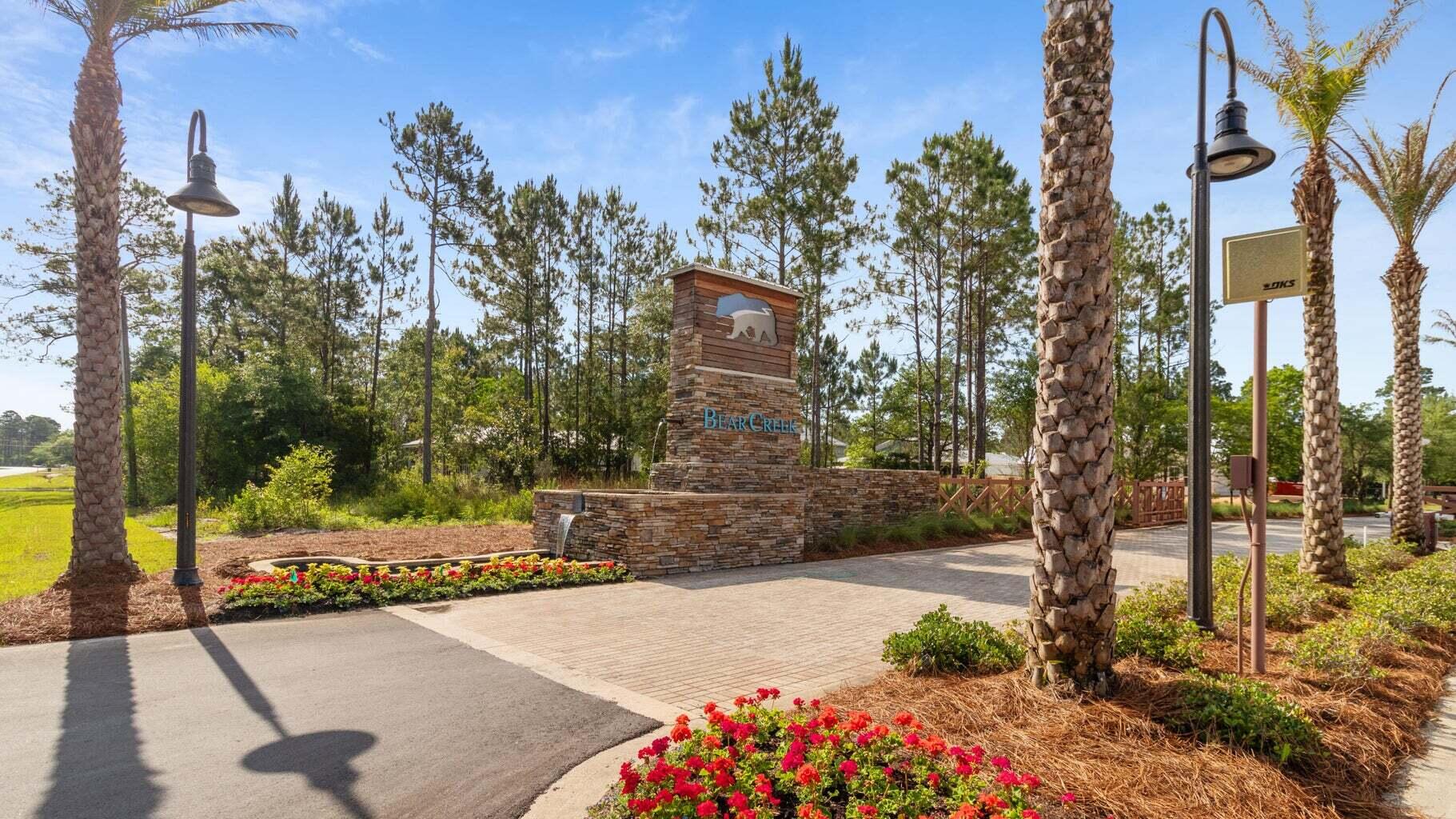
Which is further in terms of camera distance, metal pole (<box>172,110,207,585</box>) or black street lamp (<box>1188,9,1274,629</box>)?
metal pole (<box>172,110,207,585</box>)

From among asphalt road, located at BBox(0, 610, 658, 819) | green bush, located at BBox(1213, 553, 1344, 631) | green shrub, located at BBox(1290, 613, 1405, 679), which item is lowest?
asphalt road, located at BBox(0, 610, 658, 819)

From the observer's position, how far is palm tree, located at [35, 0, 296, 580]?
7.88 m

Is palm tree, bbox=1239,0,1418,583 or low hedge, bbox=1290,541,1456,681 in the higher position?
palm tree, bbox=1239,0,1418,583

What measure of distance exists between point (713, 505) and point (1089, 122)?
767 centimetres

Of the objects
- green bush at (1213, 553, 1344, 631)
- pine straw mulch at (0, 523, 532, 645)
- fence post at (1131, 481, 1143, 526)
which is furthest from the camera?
fence post at (1131, 481, 1143, 526)

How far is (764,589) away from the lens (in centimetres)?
902

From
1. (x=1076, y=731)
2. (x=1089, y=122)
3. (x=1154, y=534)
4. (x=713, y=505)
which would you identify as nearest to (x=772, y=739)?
(x=1076, y=731)

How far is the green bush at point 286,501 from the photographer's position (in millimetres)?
14391

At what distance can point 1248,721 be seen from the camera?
11.0ft

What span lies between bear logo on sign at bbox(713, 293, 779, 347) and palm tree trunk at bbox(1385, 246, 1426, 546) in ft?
35.6

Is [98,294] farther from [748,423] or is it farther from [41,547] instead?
[748,423]

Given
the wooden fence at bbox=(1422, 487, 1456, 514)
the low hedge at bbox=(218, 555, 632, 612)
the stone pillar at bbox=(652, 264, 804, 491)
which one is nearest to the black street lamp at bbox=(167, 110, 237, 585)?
the low hedge at bbox=(218, 555, 632, 612)

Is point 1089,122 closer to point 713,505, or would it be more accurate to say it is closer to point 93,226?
point 713,505

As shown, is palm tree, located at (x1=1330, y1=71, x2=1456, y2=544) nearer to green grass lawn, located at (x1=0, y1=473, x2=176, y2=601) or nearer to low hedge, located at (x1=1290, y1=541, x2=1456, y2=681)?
low hedge, located at (x1=1290, y1=541, x2=1456, y2=681)
